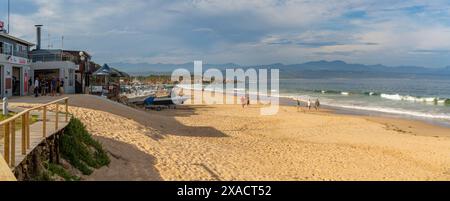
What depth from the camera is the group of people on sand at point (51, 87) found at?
25.3m

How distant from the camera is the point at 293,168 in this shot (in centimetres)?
1218

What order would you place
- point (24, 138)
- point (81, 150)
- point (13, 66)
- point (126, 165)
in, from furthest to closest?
point (13, 66), point (126, 165), point (81, 150), point (24, 138)

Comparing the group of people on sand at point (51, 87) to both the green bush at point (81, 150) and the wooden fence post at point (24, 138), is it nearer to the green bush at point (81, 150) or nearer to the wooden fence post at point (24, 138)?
the green bush at point (81, 150)

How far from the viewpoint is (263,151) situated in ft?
49.2

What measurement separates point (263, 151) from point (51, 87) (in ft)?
54.1

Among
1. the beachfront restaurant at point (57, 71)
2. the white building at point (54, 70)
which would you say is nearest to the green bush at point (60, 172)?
the beachfront restaurant at point (57, 71)

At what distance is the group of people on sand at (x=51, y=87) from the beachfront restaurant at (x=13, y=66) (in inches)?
33.2

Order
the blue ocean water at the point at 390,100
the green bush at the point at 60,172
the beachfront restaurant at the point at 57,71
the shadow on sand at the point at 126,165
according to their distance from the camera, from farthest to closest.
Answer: the blue ocean water at the point at 390,100
the beachfront restaurant at the point at 57,71
the shadow on sand at the point at 126,165
the green bush at the point at 60,172

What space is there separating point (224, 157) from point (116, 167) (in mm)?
4027

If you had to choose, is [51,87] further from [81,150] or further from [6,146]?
[6,146]

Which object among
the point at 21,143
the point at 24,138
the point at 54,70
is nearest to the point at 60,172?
the point at 21,143

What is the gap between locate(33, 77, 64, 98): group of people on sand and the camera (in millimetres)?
25269
